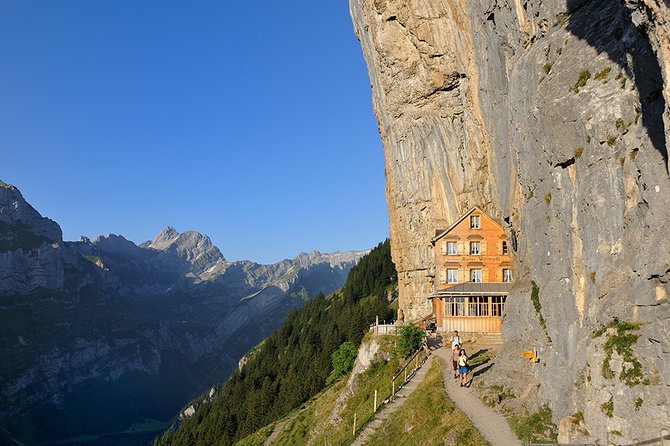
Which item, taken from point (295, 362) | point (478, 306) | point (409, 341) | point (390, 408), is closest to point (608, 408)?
point (390, 408)

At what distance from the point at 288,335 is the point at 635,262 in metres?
114

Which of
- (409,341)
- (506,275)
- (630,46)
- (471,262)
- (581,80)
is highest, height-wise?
(581,80)

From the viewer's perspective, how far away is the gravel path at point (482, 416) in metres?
25.2

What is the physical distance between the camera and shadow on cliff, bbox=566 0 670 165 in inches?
730

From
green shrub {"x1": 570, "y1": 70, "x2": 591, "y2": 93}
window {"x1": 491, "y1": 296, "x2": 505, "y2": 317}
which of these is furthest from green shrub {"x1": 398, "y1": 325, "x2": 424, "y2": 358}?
green shrub {"x1": 570, "y1": 70, "x2": 591, "y2": 93}

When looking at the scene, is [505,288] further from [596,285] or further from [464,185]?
[596,285]

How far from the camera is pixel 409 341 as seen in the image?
45219 mm

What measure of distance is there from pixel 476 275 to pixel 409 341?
43.7 ft

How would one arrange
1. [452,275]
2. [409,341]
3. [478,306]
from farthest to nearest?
1. [452,275]
2. [478,306]
3. [409,341]

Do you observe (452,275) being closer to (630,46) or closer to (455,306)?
(455,306)

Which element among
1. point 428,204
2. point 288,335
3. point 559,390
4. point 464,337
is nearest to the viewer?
point 559,390

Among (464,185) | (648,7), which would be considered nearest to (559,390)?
(648,7)

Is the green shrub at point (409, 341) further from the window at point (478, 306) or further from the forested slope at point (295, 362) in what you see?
the forested slope at point (295, 362)

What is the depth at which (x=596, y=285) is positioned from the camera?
21.4 metres
